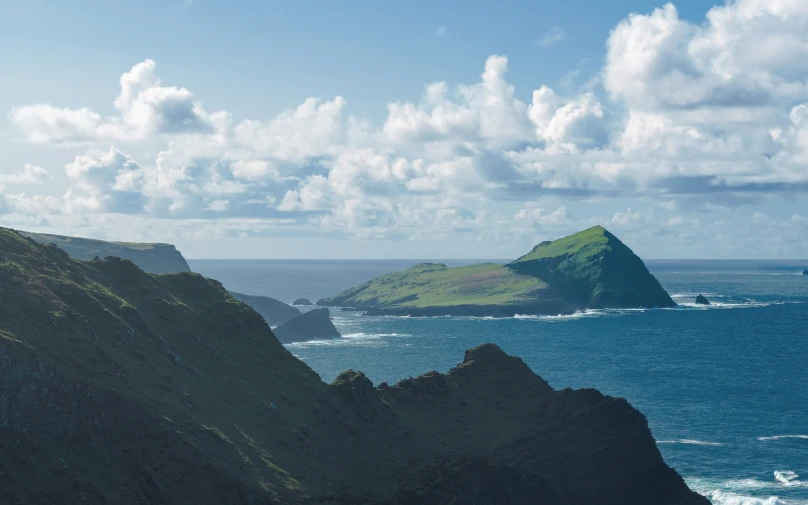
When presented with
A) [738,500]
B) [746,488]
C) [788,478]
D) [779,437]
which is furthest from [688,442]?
[738,500]

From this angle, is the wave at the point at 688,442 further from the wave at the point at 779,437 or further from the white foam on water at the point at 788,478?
the white foam on water at the point at 788,478

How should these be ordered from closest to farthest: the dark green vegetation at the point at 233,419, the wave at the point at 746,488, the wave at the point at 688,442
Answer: the dark green vegetation at the point at 233,419 → the wave at the point at 746,488 → the wave at the point at 688,442

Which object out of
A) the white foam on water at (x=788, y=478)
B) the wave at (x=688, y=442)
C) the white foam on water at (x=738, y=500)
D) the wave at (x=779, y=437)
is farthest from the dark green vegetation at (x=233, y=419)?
the wave at (x=779, y=437)

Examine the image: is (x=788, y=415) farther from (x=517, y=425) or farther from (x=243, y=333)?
(x=243, y=333)

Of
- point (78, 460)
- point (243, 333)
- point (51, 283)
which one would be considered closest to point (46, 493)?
point (78, 460)

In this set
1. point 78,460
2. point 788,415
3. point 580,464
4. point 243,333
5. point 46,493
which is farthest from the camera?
point 788,415

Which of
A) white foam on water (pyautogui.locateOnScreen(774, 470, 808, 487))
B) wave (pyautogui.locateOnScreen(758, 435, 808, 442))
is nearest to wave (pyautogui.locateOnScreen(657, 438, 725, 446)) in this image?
wave (pyautogui.locateOnScreen(758, 435, 808, 442))

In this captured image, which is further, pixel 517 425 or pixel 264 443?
pixel 517 425

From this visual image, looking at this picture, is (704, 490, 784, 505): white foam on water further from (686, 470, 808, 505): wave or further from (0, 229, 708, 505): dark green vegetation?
(0, 229, 708, 505): dark green vegetation
